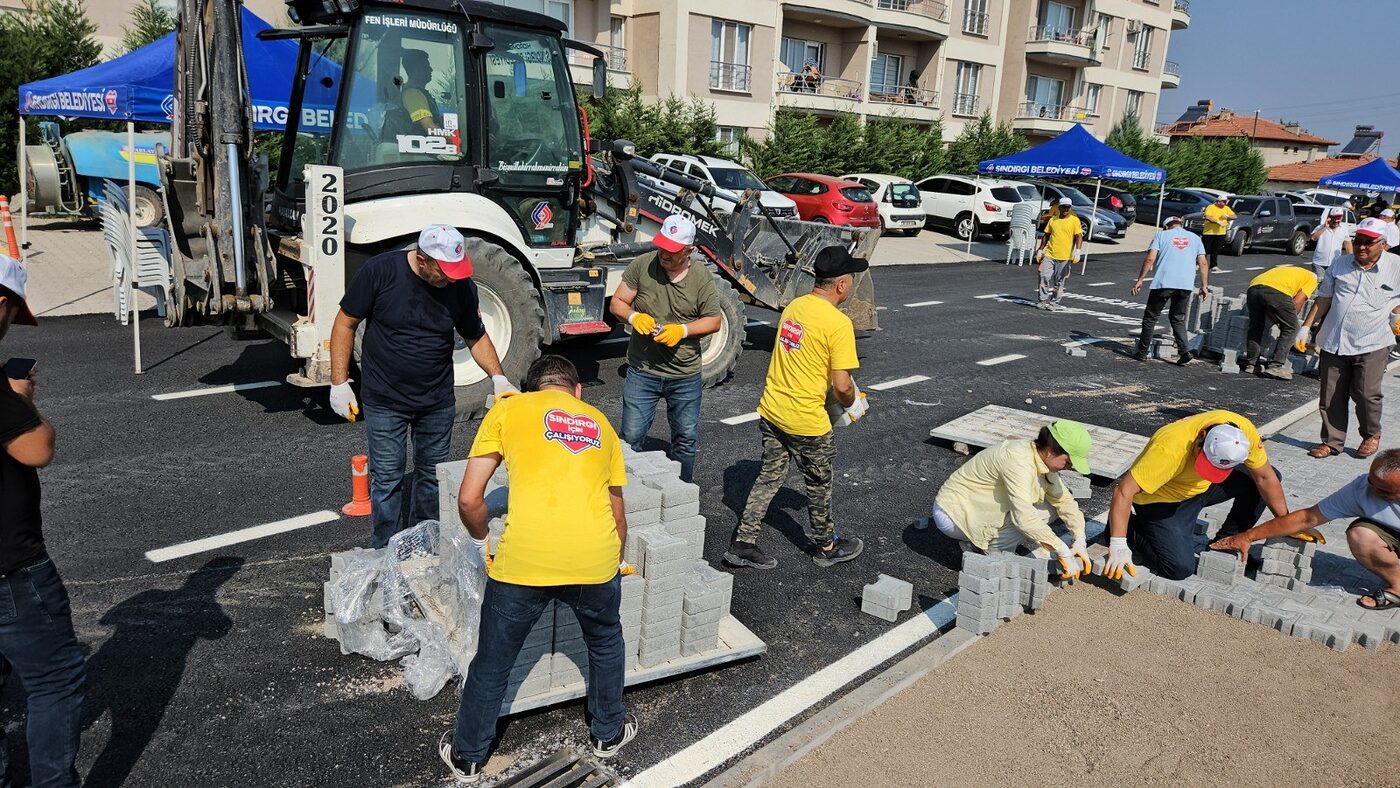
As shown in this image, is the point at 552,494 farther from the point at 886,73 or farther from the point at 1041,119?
the point at 1041,119

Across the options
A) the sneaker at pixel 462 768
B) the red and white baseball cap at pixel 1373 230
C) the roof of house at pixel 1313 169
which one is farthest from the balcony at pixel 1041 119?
the sneaker at pixel 462 768

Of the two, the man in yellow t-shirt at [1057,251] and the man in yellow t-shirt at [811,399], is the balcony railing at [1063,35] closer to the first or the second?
the man in yellow t-shirt at [1057,251]

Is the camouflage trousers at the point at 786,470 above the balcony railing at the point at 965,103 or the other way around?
the other way around

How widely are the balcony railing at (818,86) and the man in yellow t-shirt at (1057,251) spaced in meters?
17.1

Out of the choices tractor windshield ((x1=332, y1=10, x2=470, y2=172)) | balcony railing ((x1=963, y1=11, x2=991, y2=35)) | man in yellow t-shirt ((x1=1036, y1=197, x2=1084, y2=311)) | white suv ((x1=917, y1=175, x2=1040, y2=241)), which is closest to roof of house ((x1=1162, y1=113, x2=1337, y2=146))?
balcony railing ((x1=963, y1=11, x2=991, y2=35))

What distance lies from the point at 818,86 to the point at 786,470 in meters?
28.8

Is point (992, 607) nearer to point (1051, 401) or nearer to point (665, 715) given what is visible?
point (665, 715)

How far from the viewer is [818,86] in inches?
1253

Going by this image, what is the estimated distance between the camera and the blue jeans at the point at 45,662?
2.88 meters

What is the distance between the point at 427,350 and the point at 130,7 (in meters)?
20.3

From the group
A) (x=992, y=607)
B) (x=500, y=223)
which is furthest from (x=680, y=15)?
(x=992, y=607)

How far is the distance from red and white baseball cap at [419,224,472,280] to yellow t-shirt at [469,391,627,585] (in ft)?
4.75

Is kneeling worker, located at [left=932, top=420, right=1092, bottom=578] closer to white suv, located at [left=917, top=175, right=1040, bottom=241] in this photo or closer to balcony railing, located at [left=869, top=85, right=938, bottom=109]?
white suv, located at [left=917, top=175, right=1040, bottom=241]

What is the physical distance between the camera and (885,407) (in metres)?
8.90
